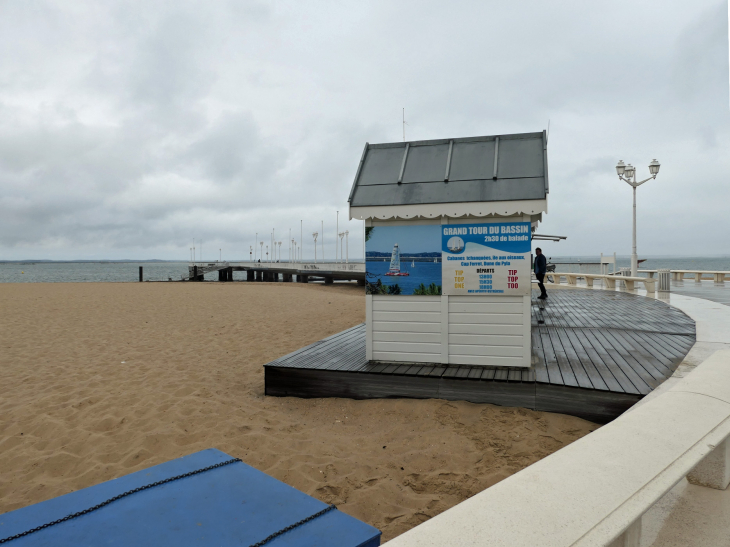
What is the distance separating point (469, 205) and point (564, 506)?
4004mm

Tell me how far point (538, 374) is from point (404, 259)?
2057 mm

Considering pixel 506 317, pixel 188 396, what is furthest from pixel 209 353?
pixel 506 317

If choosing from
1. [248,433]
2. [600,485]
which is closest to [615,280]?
[248,433]

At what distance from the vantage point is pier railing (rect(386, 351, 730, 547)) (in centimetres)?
133

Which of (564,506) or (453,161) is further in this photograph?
(453,161)

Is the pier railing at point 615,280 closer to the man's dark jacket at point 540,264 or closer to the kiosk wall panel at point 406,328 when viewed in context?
the man's dark jacket at point 540,264

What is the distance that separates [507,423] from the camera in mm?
4379

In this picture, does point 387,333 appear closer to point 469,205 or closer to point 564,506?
point 469,205

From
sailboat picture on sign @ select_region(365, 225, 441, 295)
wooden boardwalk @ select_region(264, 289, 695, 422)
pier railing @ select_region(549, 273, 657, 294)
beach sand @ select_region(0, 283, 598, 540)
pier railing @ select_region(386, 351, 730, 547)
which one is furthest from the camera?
pier railing @ select_region(549, 273, 657, 294)

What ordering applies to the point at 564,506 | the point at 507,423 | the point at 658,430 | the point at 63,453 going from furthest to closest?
1. the point at 507,423
2. the point at 63,453
3. the point at 658,430
4. the point at 564,506

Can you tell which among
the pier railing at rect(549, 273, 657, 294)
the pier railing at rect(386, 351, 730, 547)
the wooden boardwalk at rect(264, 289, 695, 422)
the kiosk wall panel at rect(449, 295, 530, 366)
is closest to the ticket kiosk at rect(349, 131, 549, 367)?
the kiosk wall panel at rect(449, 295, 530, 366)

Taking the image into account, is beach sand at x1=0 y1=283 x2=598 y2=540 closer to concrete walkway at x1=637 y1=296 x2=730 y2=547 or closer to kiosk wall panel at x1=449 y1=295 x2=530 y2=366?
kiosk wall panel at x1=449 y1=295 x2=530 y2=366

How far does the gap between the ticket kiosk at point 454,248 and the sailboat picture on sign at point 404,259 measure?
0.04 feet

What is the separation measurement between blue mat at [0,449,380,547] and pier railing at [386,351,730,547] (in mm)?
406
